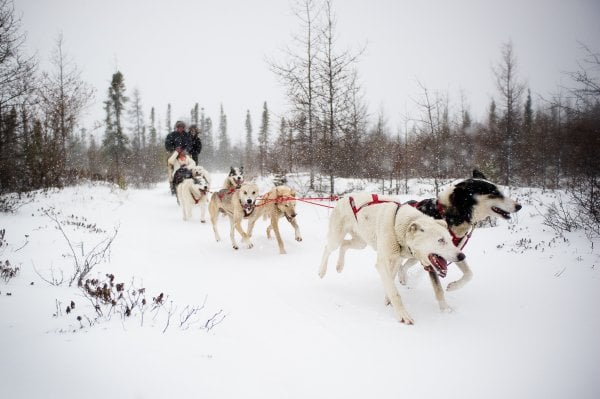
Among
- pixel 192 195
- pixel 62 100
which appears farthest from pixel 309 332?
pixel 62 100

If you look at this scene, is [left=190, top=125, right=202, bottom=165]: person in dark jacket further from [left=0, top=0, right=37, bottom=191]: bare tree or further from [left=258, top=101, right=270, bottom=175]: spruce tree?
[left=0, top=0, right=37, bottom=191]: bare tree

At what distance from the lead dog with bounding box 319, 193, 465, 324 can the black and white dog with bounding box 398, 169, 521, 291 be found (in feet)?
2.10

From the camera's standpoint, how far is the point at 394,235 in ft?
11.8

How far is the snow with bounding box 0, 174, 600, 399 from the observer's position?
7.06ft

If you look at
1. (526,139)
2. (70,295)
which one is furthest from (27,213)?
(526,139)

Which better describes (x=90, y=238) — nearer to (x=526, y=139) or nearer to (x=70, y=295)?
(x=70, y=295)

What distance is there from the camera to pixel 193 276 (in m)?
5.29

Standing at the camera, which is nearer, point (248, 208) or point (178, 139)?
point (248, 208)

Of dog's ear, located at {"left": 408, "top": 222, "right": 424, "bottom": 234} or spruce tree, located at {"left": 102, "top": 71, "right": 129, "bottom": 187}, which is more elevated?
spruce tree, located at {"left": 102, "top": 71, "right": 129, "bottom": 187}

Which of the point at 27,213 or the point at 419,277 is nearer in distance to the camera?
the point at 419,277

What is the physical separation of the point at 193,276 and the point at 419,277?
3.76 meters

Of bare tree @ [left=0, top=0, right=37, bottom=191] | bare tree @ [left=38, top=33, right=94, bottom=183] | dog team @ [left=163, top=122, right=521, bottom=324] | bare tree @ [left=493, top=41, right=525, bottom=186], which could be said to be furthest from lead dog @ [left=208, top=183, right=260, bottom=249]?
bare tree @ [left=493, top=41, right=525, bottom=186]

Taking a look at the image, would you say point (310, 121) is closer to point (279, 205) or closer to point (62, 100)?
point (279, 205)

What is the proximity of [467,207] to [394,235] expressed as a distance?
A: 122 centimetres
